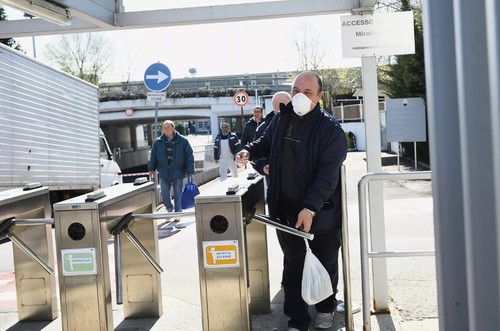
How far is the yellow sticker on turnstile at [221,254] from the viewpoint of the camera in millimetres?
3564

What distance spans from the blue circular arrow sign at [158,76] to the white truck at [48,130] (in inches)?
70.2

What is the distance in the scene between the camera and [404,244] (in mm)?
7238

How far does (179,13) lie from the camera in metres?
5.06

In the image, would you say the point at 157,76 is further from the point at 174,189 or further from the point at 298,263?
the point at 298,263

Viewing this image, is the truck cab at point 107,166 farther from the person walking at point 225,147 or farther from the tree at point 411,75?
the tree at point 411,75

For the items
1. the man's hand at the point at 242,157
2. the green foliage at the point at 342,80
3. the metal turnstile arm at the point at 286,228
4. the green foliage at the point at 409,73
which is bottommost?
the metal turnstile arm at the point at 286,228

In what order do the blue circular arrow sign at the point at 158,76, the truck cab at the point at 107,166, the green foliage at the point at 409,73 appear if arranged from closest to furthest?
1. the blue circular arrow sign at the point at 158,76
2. the truck cab at the point at 107,166
3. the green foliage at the point at 409,73

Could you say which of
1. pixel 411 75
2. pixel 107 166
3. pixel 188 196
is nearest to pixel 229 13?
pixel 188 196

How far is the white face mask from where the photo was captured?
374 centimetres

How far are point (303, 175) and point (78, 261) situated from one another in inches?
61.0

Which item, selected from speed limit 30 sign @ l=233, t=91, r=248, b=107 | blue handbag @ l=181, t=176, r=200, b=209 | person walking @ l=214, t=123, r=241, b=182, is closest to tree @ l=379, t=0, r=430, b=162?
speed limit 30 sign @ l=233, t=91, r=248, b=107

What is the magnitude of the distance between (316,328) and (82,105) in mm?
8694

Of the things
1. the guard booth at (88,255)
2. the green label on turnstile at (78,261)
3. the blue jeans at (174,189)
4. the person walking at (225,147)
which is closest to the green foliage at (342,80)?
the person walking at (225,147)

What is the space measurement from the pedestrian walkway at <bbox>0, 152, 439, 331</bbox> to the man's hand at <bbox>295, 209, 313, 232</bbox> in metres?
Answer: 0.69
